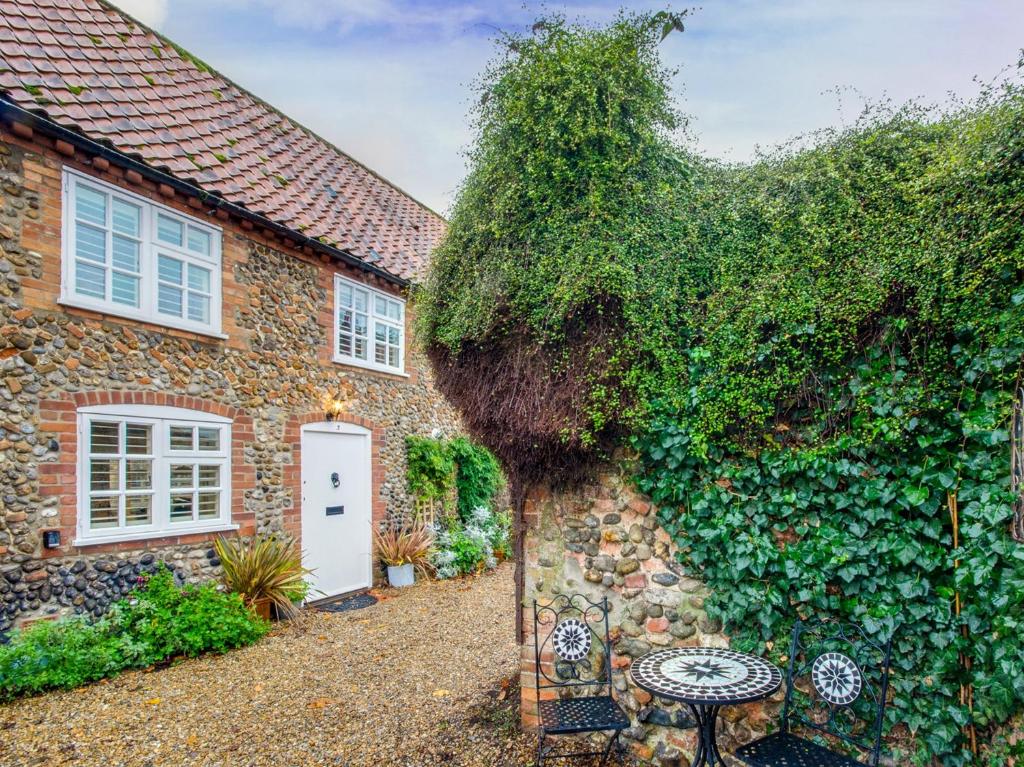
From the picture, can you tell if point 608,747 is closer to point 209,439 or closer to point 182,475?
point 182,475

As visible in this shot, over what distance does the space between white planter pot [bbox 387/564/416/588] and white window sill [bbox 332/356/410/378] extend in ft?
10.0

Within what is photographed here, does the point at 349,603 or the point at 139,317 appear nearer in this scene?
the point at 139,317

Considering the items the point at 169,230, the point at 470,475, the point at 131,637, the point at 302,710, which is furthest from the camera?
the point at 470,475

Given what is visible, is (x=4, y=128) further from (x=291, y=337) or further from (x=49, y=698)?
(x=49, y=698)

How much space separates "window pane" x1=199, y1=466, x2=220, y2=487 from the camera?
6781mm

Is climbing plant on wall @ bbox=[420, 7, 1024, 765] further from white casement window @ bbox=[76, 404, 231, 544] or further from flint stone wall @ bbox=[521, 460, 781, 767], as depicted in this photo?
white casement window @ bbox=[76, 404, 231, 544]

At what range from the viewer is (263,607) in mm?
6820

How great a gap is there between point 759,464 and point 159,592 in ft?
19.6

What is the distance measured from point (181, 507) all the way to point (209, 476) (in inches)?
18.5

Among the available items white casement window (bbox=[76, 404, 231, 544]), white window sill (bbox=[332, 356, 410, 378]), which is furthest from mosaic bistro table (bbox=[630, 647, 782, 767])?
white window sill (bbox=[332, 356, 410, 378])

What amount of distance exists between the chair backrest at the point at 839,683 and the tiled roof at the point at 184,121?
7149mm

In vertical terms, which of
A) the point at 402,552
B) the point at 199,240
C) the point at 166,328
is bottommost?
the point at 402,552

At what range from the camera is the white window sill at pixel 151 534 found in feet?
18.3

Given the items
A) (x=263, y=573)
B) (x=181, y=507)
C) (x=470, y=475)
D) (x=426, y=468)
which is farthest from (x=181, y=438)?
(x=470, y=475)
